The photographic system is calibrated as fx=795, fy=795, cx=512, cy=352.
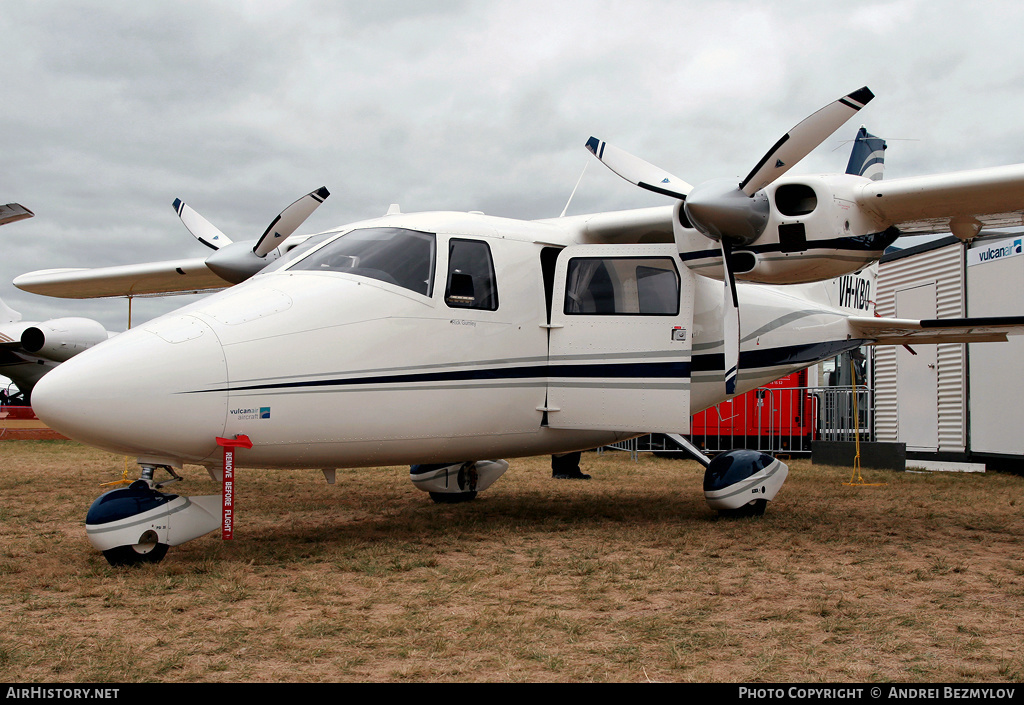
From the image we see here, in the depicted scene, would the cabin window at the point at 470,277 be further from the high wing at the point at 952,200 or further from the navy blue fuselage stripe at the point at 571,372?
the high wing at the point at 952,200

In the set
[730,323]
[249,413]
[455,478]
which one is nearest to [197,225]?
[455,478]

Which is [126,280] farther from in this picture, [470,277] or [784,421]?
[784,421]

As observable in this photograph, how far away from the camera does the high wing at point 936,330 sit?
29.1 feet

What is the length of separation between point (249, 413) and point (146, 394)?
732 mm

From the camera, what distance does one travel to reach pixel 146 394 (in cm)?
541

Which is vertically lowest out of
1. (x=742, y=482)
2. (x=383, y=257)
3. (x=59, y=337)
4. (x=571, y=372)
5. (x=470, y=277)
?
(x=742, y=482)

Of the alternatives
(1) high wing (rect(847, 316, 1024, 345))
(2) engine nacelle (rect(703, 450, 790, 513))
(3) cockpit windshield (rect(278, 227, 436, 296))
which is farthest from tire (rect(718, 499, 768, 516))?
(3) cockpit windshield (rect(278, 227, 436, 296))

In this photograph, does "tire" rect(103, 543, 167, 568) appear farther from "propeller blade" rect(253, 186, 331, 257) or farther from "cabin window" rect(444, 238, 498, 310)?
"propeller blade" rect(253, 186, 331, 257)

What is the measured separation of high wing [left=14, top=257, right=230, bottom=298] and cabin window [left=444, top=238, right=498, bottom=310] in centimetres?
634

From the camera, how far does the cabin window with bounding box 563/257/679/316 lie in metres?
8.08

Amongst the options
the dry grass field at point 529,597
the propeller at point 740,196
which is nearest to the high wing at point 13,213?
the dry grass field at point 529,597

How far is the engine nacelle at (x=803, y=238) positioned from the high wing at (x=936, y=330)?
6.27 ft
